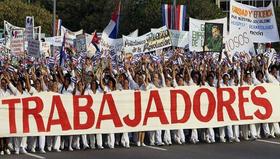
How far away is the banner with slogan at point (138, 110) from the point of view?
1372 cm

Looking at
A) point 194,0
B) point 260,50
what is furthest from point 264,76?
point 194,0

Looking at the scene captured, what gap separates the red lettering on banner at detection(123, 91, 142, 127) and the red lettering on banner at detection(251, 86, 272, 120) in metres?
2.63

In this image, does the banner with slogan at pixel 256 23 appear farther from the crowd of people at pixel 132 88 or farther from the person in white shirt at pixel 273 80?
the person in white shirt at pixel 273 80

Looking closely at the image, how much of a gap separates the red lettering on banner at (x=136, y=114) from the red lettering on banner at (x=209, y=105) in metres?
1.23

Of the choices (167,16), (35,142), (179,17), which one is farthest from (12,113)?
(167,16)

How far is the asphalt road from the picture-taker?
517 inches

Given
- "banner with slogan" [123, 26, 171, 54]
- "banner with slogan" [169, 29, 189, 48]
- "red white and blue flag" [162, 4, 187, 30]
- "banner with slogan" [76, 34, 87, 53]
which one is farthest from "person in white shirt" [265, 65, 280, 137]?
"red white and blue flag" [162, 4, 187, 30]

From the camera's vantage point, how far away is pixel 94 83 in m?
14.2

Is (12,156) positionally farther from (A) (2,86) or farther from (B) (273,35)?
(B) (273,35)

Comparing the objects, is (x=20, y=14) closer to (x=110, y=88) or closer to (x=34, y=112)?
(x=110, y=88)

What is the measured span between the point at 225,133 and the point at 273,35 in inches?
196

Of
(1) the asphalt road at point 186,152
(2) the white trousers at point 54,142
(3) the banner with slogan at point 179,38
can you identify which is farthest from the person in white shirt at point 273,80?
(3) the banner with slogan at point 179,38

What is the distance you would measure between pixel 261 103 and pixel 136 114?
2.90 m

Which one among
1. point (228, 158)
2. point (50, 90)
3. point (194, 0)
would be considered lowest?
point (228, 158)
